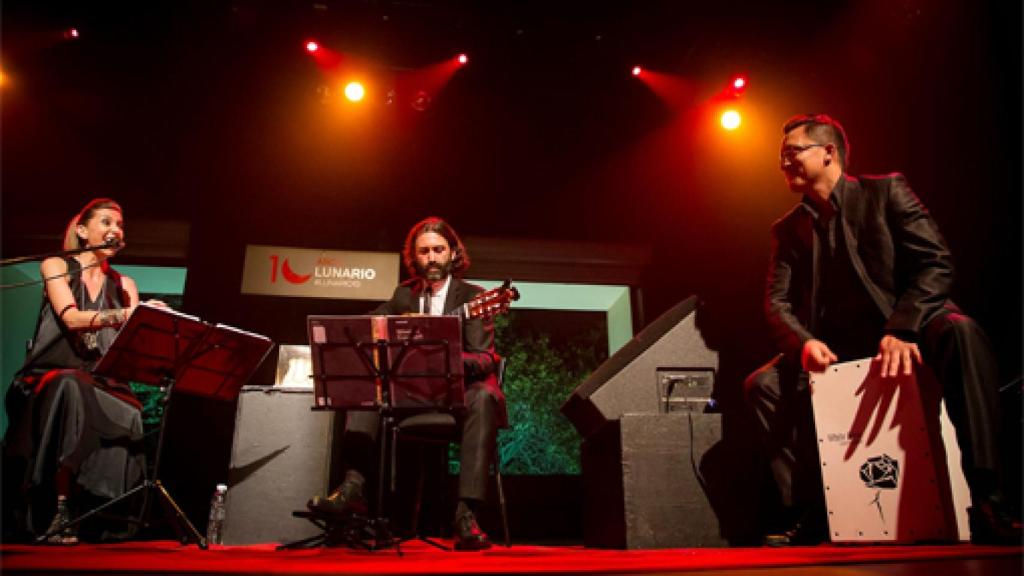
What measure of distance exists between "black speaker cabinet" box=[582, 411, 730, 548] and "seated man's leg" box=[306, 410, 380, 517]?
1113 mm

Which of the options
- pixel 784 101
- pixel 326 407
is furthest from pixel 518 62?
pixel 326 407

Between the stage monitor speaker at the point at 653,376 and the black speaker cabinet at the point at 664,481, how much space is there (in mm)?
166

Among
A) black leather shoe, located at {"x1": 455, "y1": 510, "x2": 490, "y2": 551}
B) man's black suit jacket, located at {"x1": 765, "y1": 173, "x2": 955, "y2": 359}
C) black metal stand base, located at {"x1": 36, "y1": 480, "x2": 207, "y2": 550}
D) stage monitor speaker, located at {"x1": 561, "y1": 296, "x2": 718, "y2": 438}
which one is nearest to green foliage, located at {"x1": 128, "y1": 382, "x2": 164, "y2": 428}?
black metal stand base, located at {"x1": 36, "y1": 480, "x2": 207, "y2": 550}

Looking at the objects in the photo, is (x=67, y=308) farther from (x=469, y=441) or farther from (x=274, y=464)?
(x=469, y=441)

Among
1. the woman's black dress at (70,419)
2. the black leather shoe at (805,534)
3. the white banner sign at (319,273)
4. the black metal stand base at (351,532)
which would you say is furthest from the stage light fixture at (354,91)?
the black leather shoe at (805,534)

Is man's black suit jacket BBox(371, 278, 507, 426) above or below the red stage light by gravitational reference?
below

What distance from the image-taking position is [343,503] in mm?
2742

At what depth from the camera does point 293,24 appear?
5.26m

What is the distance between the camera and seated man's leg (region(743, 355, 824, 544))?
2.61 metres

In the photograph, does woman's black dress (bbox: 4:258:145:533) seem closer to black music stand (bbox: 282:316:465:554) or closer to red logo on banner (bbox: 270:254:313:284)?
black music stand (bbox: 282:316:465:554)

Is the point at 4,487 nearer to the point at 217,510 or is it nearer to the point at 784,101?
the point at 217,510

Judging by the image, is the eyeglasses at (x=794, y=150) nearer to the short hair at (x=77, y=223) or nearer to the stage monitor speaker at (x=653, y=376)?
the stage monitor speaker at (x=653, y=376)

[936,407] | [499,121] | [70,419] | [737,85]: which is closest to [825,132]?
[936,407]

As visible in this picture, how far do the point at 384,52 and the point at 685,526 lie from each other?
442 centimetres
